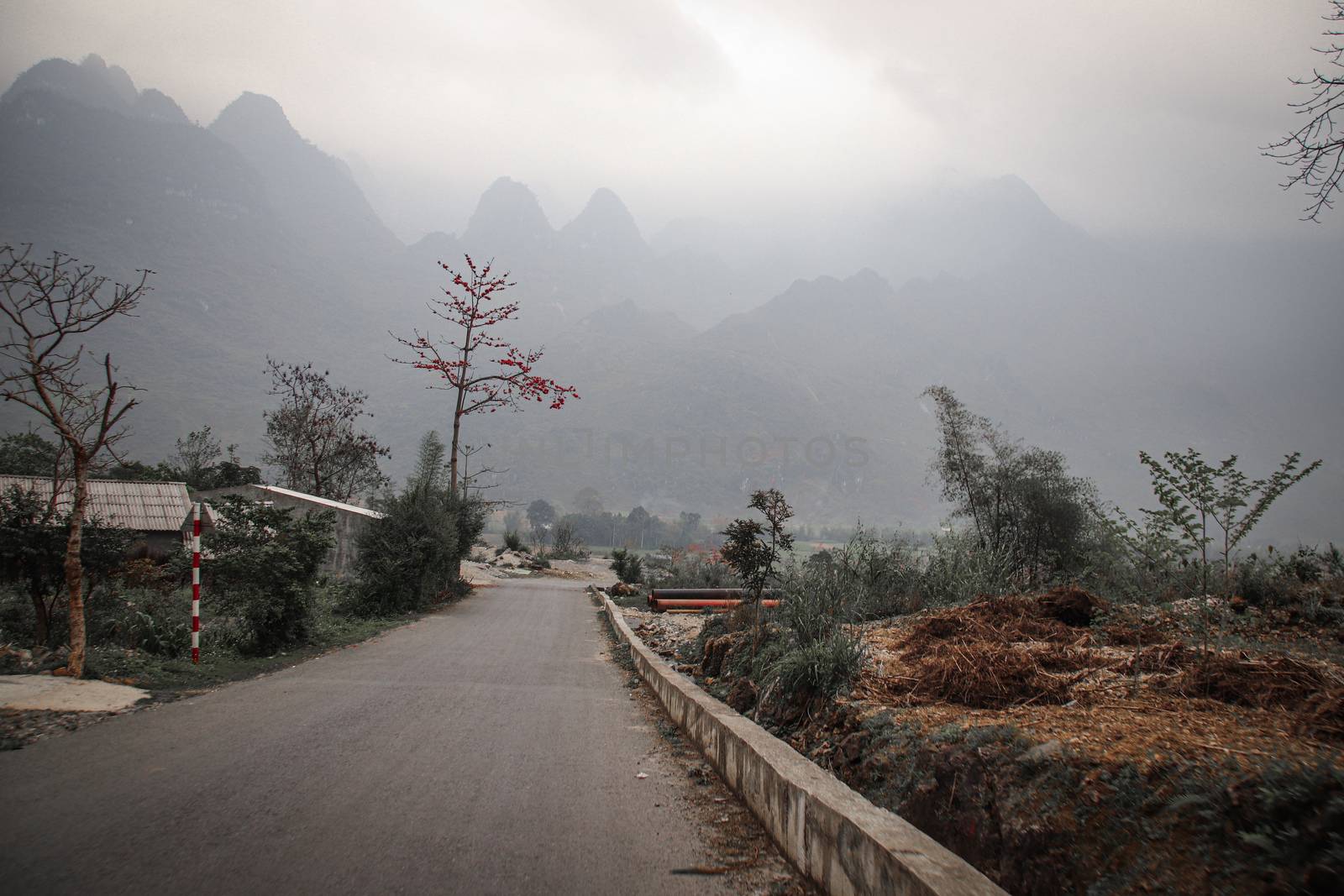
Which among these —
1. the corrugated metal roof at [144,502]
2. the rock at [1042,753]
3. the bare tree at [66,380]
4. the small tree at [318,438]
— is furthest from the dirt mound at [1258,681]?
the small tree at [318,438]

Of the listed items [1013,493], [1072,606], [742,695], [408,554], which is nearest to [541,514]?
[1013,493]

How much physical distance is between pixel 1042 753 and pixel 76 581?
909 centimetres

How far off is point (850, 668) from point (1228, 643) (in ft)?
7.88

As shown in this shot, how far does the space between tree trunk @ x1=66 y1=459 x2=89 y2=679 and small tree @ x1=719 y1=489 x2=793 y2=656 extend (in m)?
6.84

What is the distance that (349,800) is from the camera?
4137mm

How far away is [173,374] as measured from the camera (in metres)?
109

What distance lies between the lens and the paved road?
3.19 metres

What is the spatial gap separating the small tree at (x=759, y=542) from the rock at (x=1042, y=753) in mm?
5565

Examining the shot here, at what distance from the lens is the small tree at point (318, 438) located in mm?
34688

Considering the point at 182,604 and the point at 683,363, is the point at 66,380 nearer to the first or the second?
the point at 182,604

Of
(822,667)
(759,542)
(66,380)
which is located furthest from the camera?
(759,542)

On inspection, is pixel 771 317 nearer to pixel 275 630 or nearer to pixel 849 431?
pixel 849 431

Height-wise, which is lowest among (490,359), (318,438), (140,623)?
(140,623)

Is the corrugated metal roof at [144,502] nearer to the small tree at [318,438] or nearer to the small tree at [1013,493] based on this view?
the small tree at [318,438]
